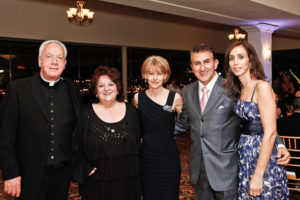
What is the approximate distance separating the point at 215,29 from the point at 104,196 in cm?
1225

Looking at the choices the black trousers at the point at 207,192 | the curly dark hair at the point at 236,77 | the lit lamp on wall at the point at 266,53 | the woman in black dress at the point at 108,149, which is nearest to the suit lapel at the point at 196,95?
the curly dark hair at the point at 236,77

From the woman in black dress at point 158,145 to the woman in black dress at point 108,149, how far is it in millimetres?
179

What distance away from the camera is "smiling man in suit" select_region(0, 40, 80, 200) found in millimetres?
2309

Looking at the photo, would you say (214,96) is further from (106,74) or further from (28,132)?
(28,132)

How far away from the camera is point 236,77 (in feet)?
8.19

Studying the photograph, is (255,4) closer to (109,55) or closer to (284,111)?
(284,111)

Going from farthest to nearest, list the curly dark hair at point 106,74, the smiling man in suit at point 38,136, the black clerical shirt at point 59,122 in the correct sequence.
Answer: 1. the curly dark hair at point 106,74
2. the black clerical shirt at point 59,122
3. the smiling man in suit at point 38,136

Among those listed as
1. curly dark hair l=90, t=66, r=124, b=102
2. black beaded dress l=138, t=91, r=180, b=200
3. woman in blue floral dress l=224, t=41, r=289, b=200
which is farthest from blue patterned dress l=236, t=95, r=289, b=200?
curly dark hair l=90, t=66, r=124, b=102

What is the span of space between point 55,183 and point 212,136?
1316mm

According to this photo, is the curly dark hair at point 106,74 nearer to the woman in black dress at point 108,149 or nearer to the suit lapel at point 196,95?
the woman in black dress at point 108,149

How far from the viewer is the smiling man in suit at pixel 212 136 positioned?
2.38m

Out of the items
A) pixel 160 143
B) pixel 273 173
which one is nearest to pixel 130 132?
pixel 160 143

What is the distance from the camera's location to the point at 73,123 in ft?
8.38

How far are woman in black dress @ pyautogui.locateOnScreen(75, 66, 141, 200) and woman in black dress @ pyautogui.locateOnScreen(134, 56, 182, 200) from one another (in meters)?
0.18
